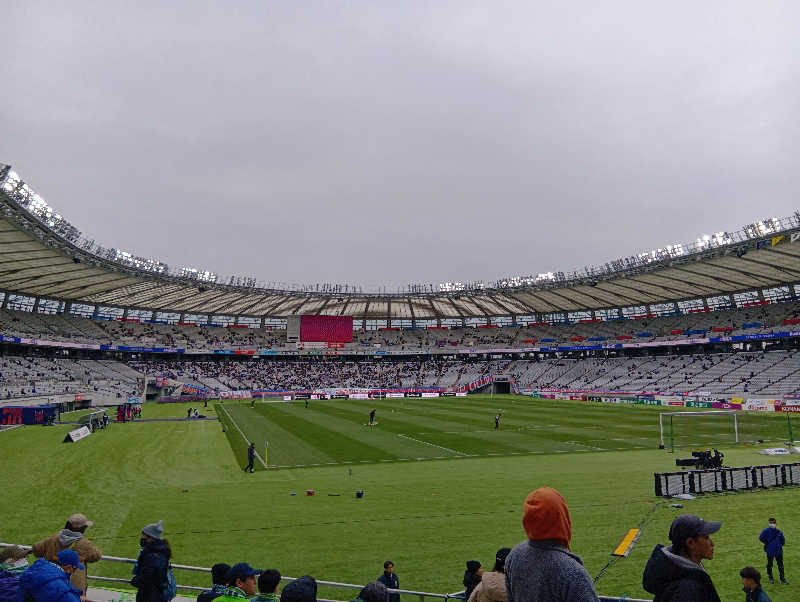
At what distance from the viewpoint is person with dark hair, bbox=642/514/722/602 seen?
3.29 m

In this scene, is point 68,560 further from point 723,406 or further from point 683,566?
point 723,406

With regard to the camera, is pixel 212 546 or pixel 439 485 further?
pixel 439 485

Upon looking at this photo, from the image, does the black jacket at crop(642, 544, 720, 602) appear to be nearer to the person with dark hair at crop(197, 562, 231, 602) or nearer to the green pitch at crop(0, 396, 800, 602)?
the person with dark hair at crop(197, 562, 231, 602)

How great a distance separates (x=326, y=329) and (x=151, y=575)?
316 feet

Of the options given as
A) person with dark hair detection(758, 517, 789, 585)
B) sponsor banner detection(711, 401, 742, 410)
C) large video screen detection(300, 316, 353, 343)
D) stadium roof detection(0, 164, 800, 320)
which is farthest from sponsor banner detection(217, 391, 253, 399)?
person with dark hair detection(758, 517, 789, 585)

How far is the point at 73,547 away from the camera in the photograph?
622 cm

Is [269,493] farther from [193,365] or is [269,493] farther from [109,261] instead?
[193,365]

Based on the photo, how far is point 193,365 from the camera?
305ft

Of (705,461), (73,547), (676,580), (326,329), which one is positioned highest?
(326,329)

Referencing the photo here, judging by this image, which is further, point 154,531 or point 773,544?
point 773,544

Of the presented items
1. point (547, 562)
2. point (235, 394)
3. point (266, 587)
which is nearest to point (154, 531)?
point (266, 587)

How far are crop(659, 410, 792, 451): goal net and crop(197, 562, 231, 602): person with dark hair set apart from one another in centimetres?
2412

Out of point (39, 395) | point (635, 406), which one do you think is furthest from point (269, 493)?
point (635, 406)

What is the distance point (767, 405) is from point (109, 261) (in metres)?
72.1
